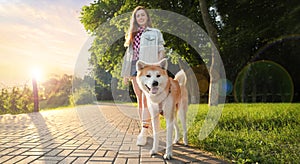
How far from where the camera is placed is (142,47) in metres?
3.27

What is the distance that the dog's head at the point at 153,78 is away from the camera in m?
2.55

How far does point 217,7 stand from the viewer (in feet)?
35.5

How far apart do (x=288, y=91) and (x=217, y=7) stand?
27.8ft

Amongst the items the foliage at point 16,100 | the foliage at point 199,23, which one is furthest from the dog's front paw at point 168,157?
the foliage at point 16,100

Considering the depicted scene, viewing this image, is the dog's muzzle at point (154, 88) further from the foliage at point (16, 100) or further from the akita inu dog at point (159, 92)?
the foliage at point (16, 100)

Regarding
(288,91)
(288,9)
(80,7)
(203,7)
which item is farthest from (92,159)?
(288,91)

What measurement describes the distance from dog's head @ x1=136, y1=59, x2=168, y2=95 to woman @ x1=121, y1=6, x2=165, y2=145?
58cm

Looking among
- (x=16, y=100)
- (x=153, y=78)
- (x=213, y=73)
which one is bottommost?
(x=16, y=100)

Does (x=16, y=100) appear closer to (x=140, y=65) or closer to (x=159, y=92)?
(x=140, y=65)

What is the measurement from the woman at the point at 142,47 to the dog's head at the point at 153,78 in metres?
0.58

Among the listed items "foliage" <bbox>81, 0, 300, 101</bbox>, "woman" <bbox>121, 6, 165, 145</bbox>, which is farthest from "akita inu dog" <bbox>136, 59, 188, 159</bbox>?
"foliage" <bbox>81, 0, 300, 101</bbox>

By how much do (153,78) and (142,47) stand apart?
0.86 metres

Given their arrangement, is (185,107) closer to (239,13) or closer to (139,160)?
(139,160)

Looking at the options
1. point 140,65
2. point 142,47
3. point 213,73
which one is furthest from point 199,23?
point 140,65
